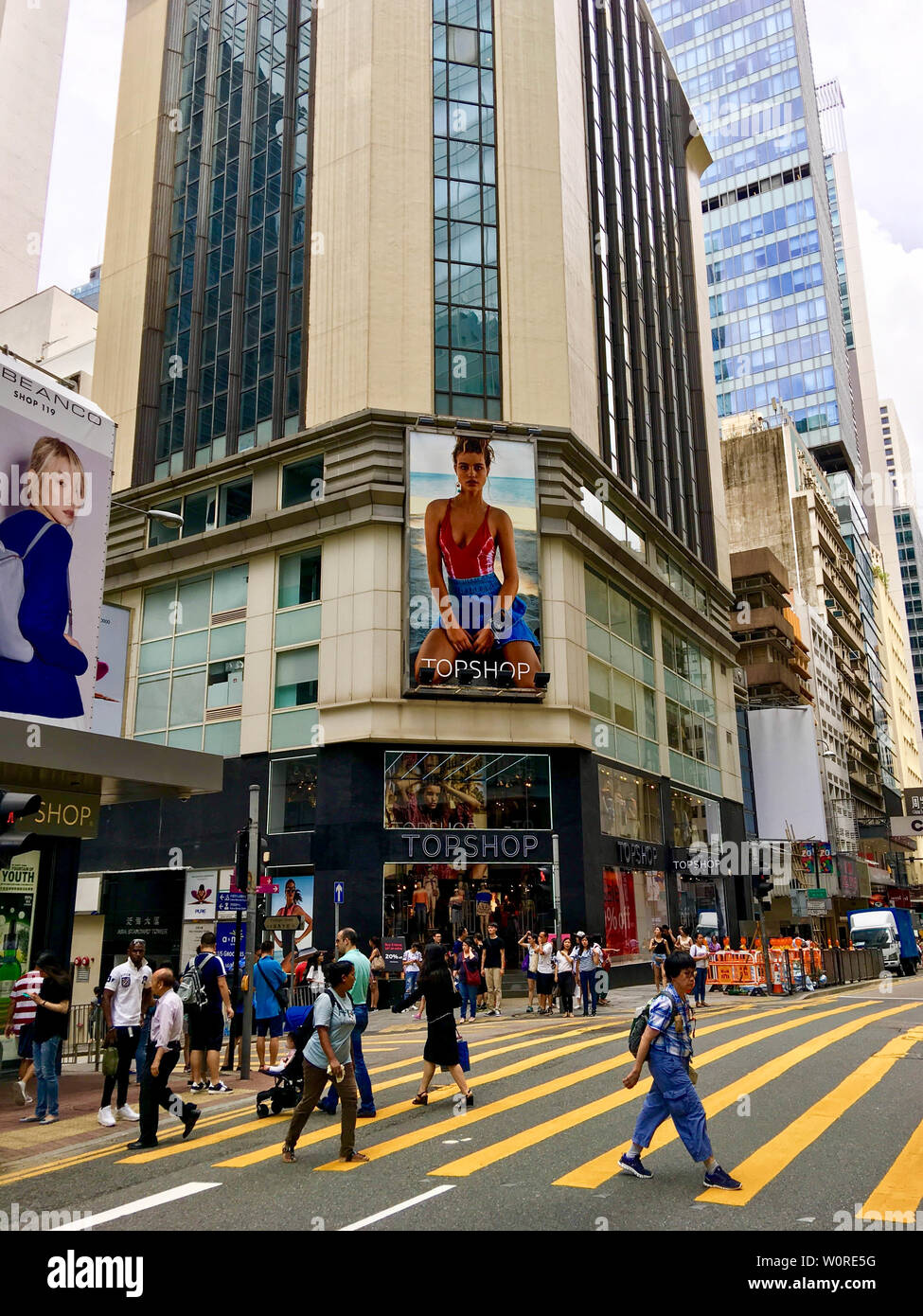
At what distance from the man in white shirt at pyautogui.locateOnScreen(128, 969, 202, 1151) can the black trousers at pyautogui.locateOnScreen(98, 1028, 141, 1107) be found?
855mm

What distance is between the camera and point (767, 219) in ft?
391

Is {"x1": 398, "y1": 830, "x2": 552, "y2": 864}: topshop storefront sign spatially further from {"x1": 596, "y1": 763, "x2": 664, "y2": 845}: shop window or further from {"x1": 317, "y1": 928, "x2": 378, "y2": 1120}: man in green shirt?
{"x1": 317, "y1": 928, "x2": 378, "y2": 1120}: man in green shirt

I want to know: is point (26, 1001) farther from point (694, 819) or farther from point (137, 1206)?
point (694, 819)

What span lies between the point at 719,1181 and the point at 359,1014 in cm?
517

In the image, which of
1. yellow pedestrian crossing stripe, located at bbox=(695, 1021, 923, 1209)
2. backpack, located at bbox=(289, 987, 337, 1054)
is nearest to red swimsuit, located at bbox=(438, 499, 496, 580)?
yellow pedestrian crossing stripe, located at bbox=(695, 1021, 923, 1209)

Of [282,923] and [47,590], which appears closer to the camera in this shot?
[282,923]

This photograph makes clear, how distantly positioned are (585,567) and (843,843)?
169ft

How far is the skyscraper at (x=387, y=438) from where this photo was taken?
31.2m

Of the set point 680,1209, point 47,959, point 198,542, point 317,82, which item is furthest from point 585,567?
point 680,1209

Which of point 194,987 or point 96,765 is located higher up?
point 96,765

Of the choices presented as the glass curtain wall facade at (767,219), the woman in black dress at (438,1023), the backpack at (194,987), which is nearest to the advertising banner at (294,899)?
the backpack at (194,987)

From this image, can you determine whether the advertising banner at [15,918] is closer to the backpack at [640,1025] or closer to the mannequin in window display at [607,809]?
the backpack at [640,1025]

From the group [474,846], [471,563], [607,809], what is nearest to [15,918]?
[474,846]

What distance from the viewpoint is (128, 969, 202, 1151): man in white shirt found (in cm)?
1057
